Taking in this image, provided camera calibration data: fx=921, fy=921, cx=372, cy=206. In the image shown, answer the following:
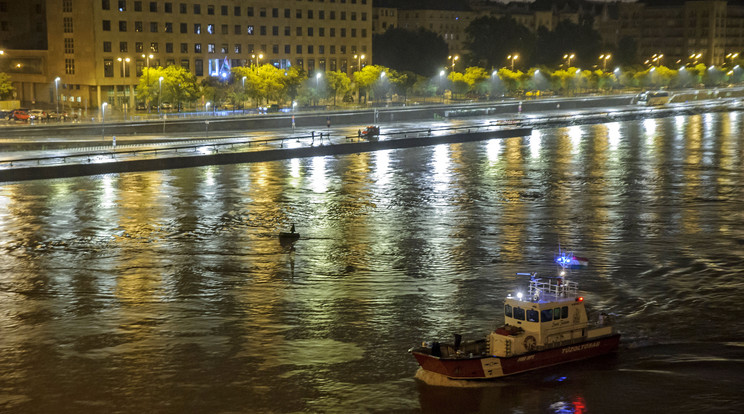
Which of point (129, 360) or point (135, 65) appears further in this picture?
point (135, 65)

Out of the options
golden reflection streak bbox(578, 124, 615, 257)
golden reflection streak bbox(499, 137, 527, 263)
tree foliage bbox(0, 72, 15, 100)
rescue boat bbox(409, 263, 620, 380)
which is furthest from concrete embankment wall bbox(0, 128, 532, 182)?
tree foliage bbox(0, 72, 15, 100)

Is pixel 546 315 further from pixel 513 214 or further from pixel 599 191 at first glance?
pixel 599 191

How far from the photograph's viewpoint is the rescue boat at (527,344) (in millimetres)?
19531

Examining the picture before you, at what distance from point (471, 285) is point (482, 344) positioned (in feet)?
23.7

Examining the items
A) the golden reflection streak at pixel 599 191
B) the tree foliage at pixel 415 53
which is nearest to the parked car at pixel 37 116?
the golden reflection streak at pixel 599 191

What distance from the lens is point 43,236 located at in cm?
3581

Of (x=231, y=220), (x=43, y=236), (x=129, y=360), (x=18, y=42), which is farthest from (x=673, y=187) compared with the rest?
(x=18, y=42)

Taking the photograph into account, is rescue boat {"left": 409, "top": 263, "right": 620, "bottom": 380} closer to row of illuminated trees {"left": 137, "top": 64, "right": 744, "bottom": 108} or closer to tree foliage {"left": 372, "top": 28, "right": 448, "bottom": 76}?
row of illuminated trees {"left": 137, "top": 64, "right": 744, "bottom": 108}

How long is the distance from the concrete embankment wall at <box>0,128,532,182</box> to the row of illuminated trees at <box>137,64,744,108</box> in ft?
86.6

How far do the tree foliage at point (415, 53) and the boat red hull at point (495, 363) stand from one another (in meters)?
112

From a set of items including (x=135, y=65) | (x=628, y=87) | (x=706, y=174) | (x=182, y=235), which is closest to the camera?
(x=182, y=235)

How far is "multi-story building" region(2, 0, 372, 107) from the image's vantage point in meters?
98.0

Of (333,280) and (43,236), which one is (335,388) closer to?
(333,280)

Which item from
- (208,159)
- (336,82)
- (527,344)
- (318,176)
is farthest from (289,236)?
(336,82)
